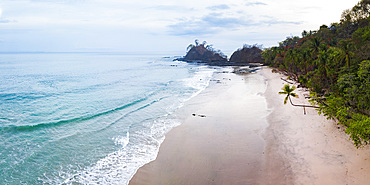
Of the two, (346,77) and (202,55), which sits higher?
(202,55)

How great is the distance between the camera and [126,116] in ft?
77.4

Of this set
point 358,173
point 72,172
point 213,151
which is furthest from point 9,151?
point 358,173

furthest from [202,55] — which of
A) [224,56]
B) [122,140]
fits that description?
[122,140]

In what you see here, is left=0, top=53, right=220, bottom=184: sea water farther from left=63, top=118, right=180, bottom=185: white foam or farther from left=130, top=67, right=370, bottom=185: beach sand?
left=130, top=67, right=370, bottom=185: beach sand

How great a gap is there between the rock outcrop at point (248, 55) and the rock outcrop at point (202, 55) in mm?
10090

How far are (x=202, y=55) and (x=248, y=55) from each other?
107 feet

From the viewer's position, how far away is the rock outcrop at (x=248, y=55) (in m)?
94.5

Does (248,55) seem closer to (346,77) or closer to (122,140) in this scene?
(346,77)

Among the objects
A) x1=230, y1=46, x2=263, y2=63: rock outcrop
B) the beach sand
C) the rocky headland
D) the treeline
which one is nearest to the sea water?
the beach sand

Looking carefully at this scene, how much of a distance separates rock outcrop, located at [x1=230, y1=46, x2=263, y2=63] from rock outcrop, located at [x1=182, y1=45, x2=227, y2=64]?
33.1ft

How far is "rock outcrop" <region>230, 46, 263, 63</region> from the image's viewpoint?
9450 cm

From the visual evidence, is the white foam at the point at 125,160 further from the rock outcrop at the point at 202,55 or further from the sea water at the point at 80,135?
the rock outcrop at the point at 202,55

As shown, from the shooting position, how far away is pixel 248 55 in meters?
98.3

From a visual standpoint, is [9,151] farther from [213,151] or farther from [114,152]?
[213,151]
